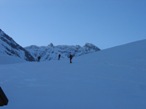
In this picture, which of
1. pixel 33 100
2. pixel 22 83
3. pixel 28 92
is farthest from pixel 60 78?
pixel 33 100

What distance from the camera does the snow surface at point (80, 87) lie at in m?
18.9

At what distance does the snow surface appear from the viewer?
62.0 ft

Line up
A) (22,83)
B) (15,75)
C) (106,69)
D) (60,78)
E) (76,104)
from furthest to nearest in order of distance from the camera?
1. (106,69)
2. (15,75)
3. (60,78)
4. (22,83)
5. (76,104)

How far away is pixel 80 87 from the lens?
74.0 feet

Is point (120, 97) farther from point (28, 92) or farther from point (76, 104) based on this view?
point (28, 92)

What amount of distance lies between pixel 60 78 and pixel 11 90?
5012mm

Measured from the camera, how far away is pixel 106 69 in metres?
29.5

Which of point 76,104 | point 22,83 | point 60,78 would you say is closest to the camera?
point 76,104

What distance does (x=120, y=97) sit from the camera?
803 inches

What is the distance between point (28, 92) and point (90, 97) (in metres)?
3.96

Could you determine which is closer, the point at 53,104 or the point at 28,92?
the point at 53,104

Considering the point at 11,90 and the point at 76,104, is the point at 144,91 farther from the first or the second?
the point at 11,90

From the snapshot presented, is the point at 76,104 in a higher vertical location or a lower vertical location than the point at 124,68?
lower

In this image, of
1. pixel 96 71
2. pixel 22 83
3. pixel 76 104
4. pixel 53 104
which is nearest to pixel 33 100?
pixel 53 104
